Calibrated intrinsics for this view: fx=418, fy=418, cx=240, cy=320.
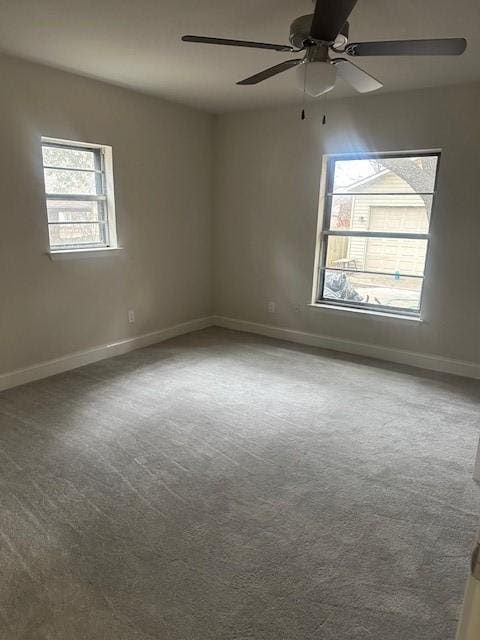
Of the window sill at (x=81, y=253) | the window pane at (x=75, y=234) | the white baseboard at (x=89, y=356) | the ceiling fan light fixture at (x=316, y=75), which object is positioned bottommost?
the white baseboard at (x=89, y=356)

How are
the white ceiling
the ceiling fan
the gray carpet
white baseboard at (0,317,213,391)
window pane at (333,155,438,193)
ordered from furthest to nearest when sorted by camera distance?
1. window pane at (333,155,438,193)
2. white baseboard at (0,317,213,391)
3. the white ceiling
4. the ceiling fan
5. the gray carpet

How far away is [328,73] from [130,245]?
266 centimetres

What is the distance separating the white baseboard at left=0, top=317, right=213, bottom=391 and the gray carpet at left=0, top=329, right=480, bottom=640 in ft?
0.42

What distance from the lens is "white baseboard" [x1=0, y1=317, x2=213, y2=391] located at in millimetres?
3428

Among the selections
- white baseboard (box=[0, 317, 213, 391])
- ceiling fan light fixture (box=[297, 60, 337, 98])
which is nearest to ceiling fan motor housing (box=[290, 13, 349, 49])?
ceiling fan light fixture (box=[297, 60, 337, 98])

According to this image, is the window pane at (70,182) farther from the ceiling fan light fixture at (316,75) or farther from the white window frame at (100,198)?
the ceiling fan light fixture at (316,75)

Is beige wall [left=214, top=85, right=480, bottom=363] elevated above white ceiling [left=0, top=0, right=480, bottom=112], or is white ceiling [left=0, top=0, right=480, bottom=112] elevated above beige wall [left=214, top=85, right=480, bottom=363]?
white ceiling [left=0, top=0, right=480, bottom=112]

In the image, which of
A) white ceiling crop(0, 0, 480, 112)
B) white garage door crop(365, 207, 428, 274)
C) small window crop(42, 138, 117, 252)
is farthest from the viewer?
white garage door crop(365, 207, 428, 274)

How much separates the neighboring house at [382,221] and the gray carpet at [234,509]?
4.19ft

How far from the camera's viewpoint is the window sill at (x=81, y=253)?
3.56m

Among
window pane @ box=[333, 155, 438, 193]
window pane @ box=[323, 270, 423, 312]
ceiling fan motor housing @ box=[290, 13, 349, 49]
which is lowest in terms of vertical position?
window pane @ box=[323, 270, 423, 312]

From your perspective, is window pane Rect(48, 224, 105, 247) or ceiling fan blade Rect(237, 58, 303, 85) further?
window pane Rect(48, 224, 105, 247)

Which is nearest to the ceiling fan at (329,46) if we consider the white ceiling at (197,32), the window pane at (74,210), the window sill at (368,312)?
the white ceiling at (197,32)

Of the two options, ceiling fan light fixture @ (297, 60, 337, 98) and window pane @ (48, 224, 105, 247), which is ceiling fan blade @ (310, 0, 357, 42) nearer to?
ceiling fan light fixture @ (297, 60, 337, 98)
